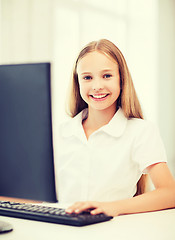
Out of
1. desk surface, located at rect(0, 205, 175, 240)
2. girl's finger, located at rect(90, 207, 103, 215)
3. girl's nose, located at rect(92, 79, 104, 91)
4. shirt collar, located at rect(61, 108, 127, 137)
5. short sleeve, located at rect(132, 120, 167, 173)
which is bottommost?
desk surface, located at rect(0, 205, 175, 240)

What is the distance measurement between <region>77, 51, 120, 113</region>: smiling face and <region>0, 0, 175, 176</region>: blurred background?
1.60 m

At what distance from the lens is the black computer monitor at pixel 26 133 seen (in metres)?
0.77

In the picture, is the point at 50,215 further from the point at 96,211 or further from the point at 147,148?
the point at 147,148

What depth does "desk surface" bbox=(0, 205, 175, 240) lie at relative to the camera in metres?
0.83

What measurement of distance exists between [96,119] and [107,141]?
0.11m

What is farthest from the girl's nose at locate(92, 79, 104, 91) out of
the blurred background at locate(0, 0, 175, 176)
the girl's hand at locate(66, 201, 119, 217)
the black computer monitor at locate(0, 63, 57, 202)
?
the blurred background at locate(0, 0, 175, 176)

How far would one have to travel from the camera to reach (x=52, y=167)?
0.78m

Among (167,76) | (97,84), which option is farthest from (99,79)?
(167,76)

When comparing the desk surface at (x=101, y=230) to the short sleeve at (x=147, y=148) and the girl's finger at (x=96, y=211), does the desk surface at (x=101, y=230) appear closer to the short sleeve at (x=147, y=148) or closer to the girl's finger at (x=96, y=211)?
the girl's finger at (x=96, y=211)

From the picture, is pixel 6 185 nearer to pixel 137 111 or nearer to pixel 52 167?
pixel 52 167

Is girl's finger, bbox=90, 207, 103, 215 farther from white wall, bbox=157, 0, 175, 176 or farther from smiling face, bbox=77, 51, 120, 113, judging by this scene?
white wall, bbox=157, 0, 175, 176

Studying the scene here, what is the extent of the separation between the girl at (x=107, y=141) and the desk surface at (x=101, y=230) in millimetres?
402

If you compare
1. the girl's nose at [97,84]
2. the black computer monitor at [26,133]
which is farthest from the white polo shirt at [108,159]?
the black computer monitor at [26,133]

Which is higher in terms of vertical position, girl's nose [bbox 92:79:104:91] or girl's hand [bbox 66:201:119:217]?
girl's nose [bbox 92:79:104:91]
